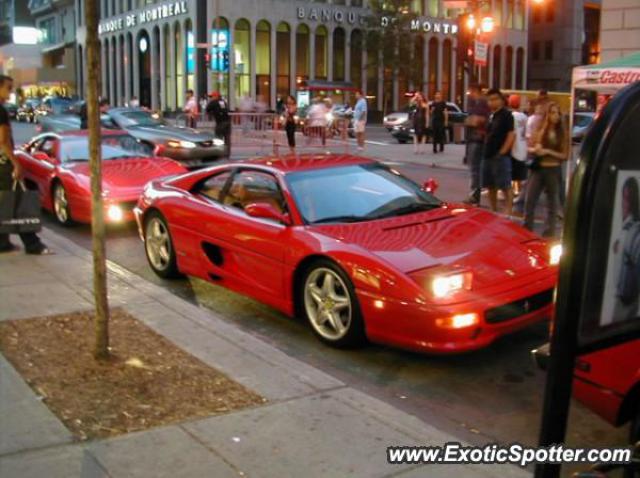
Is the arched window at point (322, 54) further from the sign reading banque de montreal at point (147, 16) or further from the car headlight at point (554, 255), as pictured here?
the car headlight at point (554, 255)

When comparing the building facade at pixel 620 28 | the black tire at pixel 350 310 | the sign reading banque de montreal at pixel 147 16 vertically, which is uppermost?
the sign reading banque de montreal at pixel 147 16

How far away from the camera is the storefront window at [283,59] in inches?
2120

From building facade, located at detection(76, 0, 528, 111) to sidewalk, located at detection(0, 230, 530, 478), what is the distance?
43.0 m

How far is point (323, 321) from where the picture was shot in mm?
5715

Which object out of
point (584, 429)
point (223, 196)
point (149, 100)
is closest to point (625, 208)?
point (584, 429)

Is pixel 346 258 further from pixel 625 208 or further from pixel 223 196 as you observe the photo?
pixel 625 208

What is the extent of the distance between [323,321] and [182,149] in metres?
13.6

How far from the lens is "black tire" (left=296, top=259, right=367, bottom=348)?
5402mm

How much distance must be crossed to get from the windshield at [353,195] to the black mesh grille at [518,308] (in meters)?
1.43

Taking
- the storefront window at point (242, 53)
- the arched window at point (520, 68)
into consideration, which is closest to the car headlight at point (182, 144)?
the storefront window at point (242, 53)

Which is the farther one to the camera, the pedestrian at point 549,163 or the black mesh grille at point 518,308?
the pedestrian at point 549,163

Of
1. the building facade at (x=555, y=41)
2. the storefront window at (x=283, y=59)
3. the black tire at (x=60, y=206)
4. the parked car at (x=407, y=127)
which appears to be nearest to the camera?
the black tire at (x=60, y=206)

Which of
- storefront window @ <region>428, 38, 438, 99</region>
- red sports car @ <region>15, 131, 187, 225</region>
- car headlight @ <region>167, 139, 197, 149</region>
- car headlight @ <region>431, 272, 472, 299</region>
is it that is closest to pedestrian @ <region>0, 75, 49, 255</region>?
red sports car @ <region>15, 131, 187, 225</region>

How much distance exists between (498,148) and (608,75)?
279 centimetres
